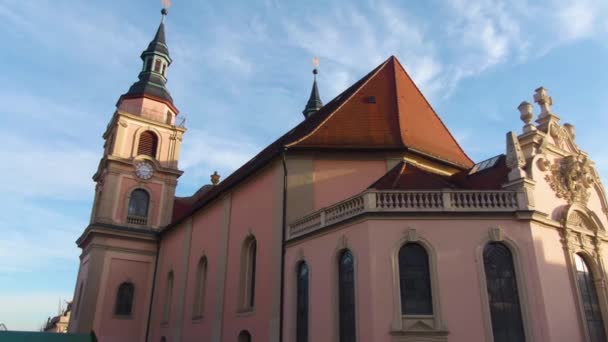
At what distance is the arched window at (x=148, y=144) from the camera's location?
3145 centimetres

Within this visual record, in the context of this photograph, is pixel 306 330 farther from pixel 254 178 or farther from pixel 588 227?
pixel 588 227

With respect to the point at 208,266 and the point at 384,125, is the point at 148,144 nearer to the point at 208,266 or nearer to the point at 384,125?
the point at 208,266

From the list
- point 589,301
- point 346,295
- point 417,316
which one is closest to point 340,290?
point 346,295

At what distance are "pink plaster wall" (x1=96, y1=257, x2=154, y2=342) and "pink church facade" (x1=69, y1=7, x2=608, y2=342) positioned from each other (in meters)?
0.46

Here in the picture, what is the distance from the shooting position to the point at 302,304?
1472 cm

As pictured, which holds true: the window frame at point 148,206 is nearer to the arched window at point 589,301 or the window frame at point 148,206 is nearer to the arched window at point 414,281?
the arched window at point 414,281

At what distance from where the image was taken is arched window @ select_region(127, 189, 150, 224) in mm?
30078

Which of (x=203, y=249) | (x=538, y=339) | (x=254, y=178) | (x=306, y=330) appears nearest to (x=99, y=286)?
(x=203, y=249)

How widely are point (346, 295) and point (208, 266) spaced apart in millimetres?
10596

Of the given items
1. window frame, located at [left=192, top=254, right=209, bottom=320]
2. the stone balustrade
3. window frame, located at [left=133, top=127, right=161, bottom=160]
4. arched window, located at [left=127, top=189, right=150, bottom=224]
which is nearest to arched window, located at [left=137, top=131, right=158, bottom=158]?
window frame, located at [left=133, top=127, right=161, bottom=160]

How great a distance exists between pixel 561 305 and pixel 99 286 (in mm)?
23103

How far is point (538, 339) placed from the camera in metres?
11.8

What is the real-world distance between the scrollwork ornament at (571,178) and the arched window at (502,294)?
3.35 m

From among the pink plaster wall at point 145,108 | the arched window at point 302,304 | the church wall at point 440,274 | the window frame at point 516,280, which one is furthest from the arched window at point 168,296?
the window frame at point 516,280
